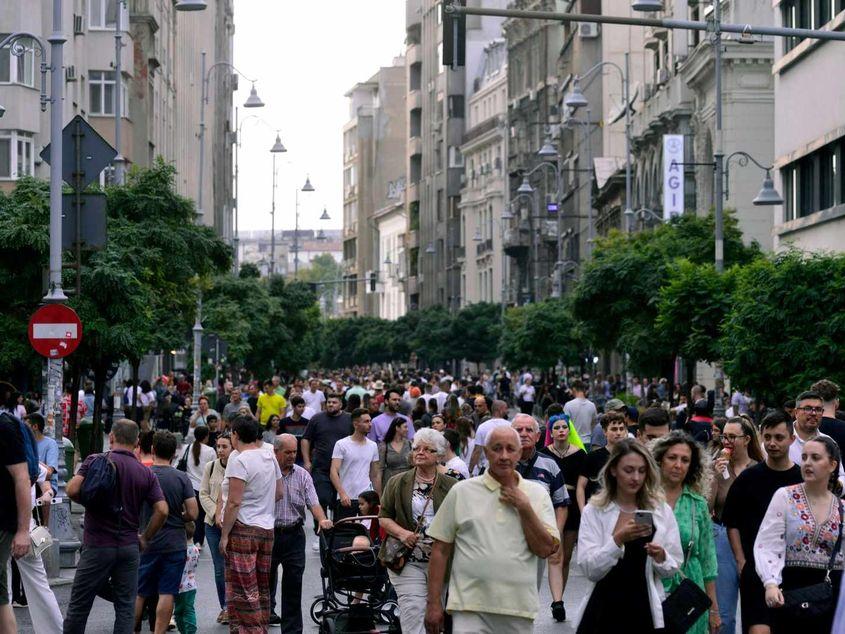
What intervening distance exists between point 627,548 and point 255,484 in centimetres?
470

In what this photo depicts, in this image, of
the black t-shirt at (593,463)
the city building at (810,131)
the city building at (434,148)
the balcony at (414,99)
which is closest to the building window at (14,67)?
the city building at (810,131)

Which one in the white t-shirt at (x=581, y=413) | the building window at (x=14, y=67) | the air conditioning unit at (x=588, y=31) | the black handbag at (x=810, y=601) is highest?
the air conditioning unit at (x=588, y=31)

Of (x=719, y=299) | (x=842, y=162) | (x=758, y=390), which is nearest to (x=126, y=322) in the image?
(x=758, y=390)

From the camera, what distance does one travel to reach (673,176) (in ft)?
186

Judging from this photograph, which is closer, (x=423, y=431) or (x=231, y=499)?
(x=423, y=431)

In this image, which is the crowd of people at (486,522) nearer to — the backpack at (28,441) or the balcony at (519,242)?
the backpack at (28,441)

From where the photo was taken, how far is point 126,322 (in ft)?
89.6

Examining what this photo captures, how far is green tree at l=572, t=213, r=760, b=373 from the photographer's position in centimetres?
4328

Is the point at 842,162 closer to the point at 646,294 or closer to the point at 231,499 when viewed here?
the point at 646,294

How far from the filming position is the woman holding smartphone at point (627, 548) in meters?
8.17

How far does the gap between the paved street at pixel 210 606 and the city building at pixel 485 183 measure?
10343 centimetres

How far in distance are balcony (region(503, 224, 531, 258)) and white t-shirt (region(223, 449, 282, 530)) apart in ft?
326

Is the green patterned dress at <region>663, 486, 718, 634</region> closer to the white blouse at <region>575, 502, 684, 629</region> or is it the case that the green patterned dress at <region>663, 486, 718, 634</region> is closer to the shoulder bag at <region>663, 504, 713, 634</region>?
the shoulder bag at <region>663, 504, 713, 634</region>

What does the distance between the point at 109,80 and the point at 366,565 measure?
4545cm
